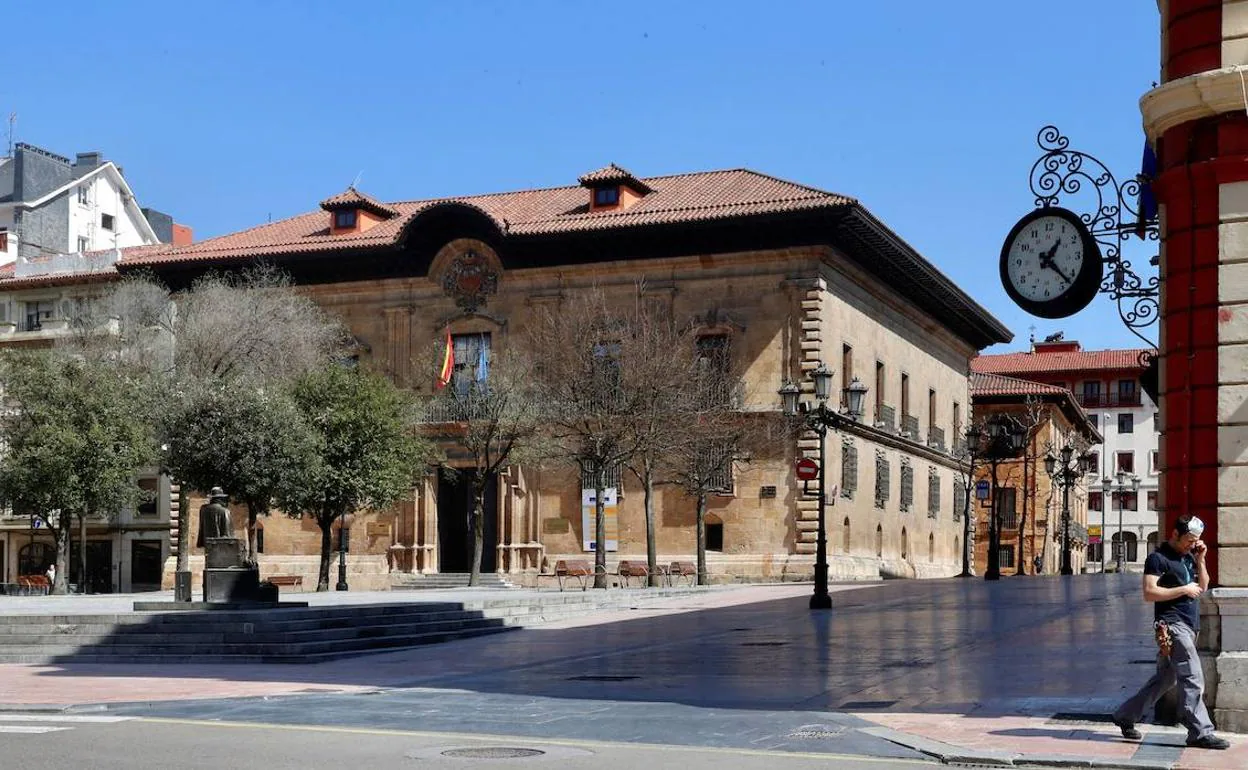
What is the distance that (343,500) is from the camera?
46.7 meters

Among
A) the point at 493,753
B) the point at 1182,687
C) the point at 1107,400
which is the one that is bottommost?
the point at 493,753

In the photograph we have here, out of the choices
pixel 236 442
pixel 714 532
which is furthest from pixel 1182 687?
pixel 714 532

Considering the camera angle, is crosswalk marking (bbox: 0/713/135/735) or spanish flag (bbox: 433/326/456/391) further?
spanish flag (bbox: 433/326/456/391)

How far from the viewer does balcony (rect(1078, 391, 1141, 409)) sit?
113938mm

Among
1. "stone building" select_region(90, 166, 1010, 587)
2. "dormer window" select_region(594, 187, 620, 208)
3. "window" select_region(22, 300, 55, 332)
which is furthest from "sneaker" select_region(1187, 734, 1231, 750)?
"window" select_region(22, 300, 55, 332)

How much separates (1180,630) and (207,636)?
52.4ft

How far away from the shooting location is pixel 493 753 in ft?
41.5

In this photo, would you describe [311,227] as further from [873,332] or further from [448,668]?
[448,668]

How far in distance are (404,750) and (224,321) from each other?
41.2 metres

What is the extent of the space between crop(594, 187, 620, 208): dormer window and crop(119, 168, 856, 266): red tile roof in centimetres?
54

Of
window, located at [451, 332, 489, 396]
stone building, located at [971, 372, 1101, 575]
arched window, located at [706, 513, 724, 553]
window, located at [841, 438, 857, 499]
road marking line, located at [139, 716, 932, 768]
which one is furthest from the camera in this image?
stone building, located at [971, 372, 1101, 575]

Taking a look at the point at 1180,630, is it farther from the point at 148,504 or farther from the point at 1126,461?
the point at 1126,461

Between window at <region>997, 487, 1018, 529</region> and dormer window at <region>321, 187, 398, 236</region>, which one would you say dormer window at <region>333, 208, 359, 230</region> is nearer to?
dormer window at <region>321, 187, 398, 236</region>

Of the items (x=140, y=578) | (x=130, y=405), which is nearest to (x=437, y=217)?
(x=130, y=405)
